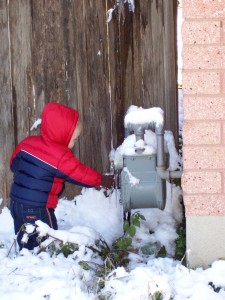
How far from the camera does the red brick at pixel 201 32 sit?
3.63 m

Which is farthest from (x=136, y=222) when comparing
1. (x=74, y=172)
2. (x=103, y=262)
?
(x=74, y=172)

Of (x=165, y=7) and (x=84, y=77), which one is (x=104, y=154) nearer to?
(x=84, y=77)

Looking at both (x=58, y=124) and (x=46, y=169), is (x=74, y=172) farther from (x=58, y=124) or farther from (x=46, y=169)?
(x=58, y=124)

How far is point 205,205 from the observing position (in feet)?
12.5

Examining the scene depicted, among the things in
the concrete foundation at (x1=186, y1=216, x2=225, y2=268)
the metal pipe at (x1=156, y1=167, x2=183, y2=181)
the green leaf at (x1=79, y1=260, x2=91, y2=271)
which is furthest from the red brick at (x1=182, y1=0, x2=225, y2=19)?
the green leaf at (x1=79, y1=260, x2=91, y2=271)

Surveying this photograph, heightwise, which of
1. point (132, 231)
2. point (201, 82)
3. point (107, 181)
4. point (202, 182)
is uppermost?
point (201, 82)

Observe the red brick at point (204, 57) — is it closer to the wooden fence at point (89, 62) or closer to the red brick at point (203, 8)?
the red brick at point (203, 8)

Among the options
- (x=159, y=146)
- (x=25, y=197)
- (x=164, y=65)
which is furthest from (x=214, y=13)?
(x=25, y=197)

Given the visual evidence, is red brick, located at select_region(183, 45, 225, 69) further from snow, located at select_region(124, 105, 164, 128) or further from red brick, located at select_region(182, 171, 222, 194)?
red brick, located at select_region(182, 171, 222, 194)

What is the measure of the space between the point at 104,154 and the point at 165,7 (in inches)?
49.5

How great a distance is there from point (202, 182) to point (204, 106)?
45 cm

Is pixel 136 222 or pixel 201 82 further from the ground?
pixel 201 82

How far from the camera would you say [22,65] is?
16.5ft

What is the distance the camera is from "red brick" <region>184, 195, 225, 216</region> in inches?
149
